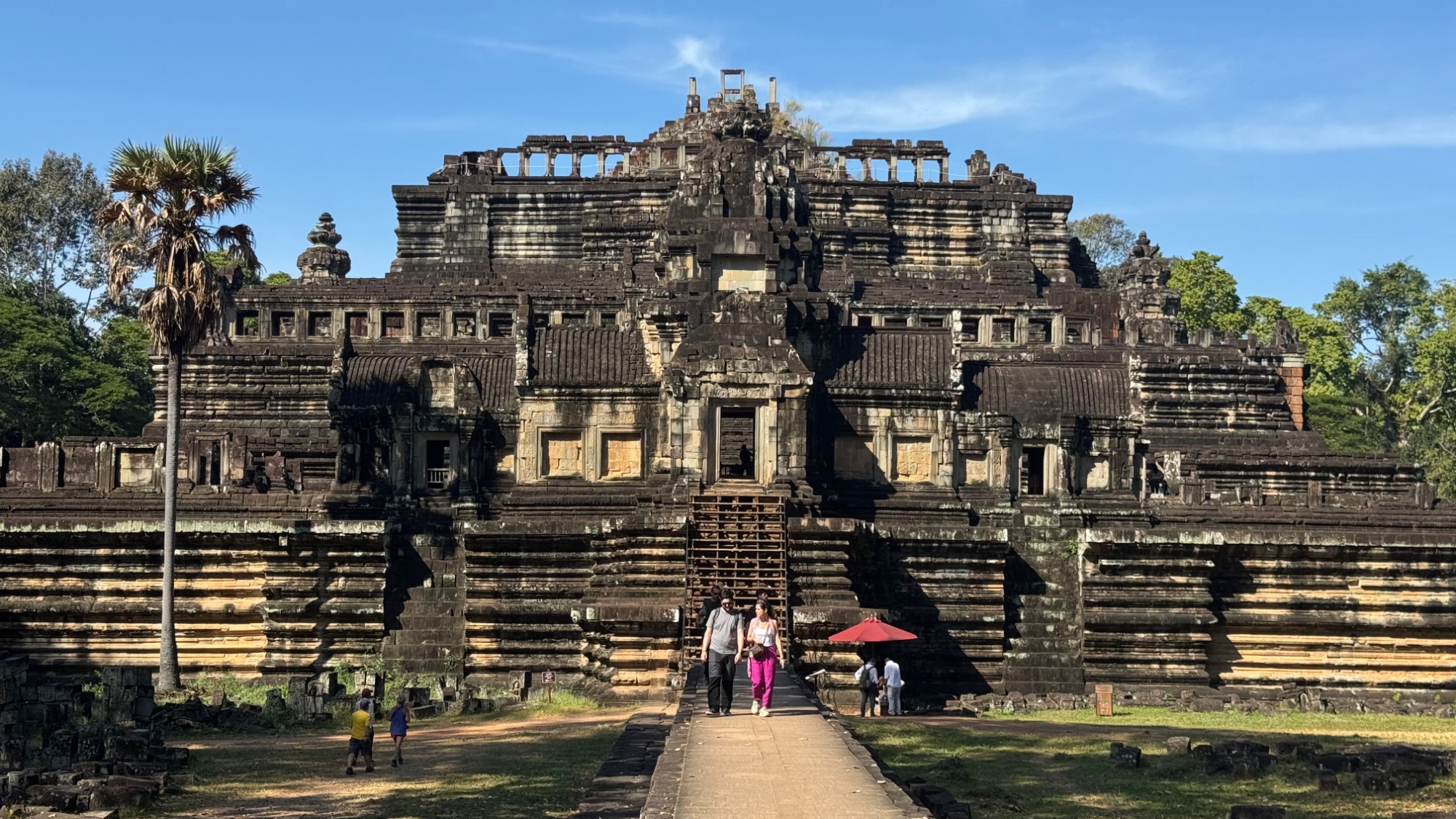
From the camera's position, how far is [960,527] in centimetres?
3881

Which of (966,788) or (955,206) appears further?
(955,206)

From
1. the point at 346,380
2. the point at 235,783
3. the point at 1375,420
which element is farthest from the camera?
the point at 1375,420

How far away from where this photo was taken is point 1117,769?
27359 millimetres

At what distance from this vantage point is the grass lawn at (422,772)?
23.5 meters

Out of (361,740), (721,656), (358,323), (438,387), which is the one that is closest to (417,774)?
(361,740)

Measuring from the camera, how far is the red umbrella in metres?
33.8

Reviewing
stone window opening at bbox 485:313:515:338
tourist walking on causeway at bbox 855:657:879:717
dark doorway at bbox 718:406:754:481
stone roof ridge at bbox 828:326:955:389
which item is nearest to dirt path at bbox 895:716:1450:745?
tourist walking on causeway at bbox 855:657:879:717

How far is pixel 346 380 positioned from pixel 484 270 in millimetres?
24548

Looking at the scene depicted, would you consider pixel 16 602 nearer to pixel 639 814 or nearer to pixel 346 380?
pixel 346 380

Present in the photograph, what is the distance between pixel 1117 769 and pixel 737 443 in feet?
52.6

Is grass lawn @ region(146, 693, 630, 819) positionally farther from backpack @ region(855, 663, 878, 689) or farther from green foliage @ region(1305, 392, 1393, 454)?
green foliage @ region(1305, 392, 1393, 454)

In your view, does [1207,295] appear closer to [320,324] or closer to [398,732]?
[320,324]

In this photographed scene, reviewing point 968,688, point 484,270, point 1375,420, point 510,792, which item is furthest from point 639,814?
point 1375,420

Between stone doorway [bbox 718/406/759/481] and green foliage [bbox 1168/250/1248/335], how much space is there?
5225cm
